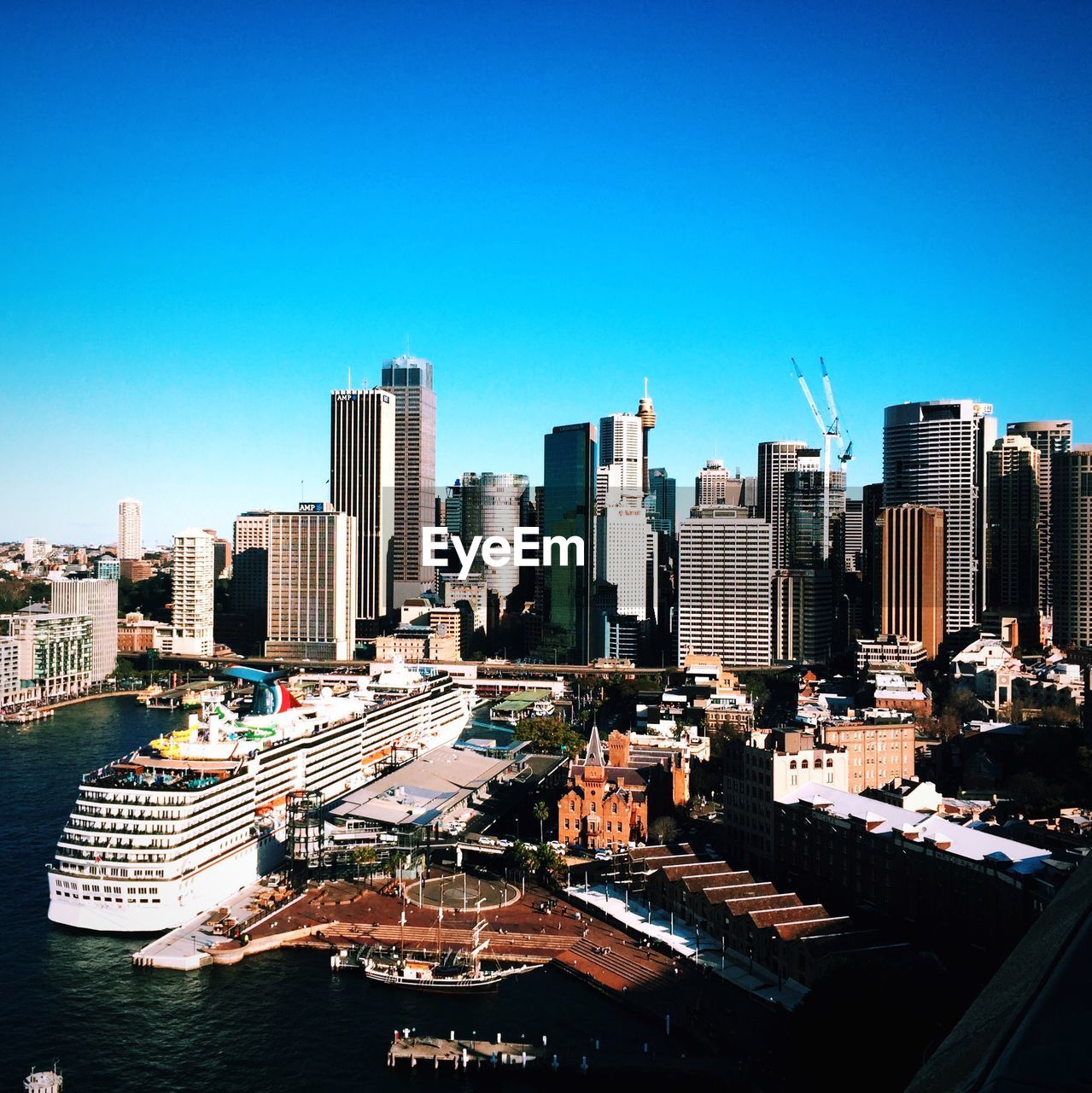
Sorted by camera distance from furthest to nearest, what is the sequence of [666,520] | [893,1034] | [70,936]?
[666,520], [70,936], [893,1034]

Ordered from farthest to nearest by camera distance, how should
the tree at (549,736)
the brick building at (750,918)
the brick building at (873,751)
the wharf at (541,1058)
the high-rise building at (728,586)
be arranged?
the high-rise building at (728,586) < the tree at (549,736) < the brick building at (873,751) < the brick building at (750,918) < the wharf at (541,1058)

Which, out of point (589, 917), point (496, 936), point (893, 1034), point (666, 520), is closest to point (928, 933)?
point (893, 1034)

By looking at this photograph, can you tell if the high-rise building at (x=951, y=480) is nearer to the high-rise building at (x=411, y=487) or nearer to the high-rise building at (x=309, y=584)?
the high-rise building at (x=411, y=487)

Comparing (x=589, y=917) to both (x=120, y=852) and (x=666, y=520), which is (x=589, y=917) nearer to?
(x=120, y=852)

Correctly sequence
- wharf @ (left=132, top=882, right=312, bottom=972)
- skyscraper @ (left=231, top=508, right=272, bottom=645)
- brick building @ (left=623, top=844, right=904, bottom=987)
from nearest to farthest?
brick building @ (left=623, top=844, right=904, bottom=987) < wharf @ (left=132, top=882, right=312, bottom=972) < skyscraper @ (left=231, top=508, right=272, bottom=645)

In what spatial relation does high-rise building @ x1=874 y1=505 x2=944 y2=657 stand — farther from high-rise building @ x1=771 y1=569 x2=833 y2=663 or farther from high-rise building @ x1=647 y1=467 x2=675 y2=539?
high-rise building @ x1=647 y1=467 x2=675 y2=539

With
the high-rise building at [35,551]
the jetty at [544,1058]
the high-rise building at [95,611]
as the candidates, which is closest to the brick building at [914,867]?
the jetty at [544,1058]

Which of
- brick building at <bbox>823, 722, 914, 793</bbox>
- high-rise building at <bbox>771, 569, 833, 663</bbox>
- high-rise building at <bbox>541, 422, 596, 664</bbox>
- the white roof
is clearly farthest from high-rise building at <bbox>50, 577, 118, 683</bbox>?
the white roof
